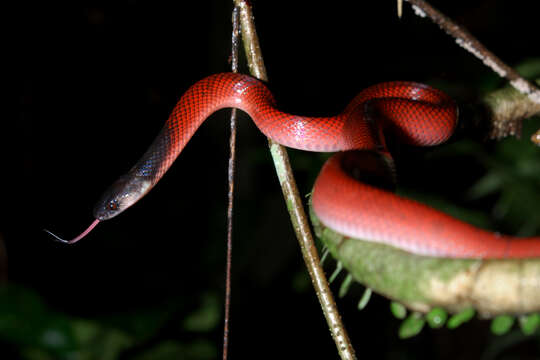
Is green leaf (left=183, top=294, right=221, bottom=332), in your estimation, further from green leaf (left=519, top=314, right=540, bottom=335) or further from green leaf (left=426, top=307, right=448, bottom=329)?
green leaf (left=519, top=314, right=540, bottom=335)

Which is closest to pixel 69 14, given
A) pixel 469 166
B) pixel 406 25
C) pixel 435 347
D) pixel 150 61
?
pixel 150 61

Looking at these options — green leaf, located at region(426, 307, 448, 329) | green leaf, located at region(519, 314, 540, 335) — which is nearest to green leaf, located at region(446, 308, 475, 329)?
green leaf, located at region(426, 307, 448, 329)

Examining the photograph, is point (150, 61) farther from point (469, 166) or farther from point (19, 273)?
point (469, 166)

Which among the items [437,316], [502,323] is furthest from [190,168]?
[502,323]

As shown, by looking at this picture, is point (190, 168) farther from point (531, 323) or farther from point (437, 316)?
point (531, 323)

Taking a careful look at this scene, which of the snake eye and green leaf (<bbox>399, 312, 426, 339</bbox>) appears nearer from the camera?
green leaf (<bbox>399, 312, 426, 339</bbox>)

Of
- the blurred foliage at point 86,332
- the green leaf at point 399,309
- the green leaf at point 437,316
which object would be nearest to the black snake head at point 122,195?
the blurred foliage at point 86,332

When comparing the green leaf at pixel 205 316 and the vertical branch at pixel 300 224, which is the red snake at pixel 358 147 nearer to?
the vertical branch at pixel 300 224
